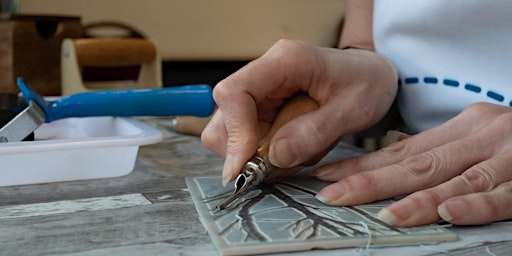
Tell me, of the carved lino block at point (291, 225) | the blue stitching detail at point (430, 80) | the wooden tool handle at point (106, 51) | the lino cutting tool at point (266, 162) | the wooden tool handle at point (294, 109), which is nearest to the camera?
the carved lino block at point (291, 225)

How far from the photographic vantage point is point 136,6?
1.89 meters

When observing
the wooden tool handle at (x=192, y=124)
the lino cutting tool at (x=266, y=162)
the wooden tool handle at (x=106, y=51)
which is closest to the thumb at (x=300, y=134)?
the lino cutting tool at (x=266, y=162)

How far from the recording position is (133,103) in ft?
2.06

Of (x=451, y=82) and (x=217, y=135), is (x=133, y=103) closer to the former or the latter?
(x=217, y=135)

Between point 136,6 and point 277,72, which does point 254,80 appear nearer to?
point 277,72

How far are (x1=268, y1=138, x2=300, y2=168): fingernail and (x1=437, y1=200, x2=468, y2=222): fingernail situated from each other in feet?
0.44

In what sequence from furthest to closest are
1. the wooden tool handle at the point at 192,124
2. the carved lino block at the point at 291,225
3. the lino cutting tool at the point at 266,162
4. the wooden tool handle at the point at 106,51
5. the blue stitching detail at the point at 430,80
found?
1. the wooden tool handle at the point at 106,51
2. the wooden tool handle at the point at 192,124
3. the blue stitching detail at the point at 430,80
4. the lino cutting tool at the point at 266,162
5. the carved lino block at the point at 291,225

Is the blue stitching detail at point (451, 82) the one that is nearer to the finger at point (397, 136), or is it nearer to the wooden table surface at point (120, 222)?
the finger at point (397, 136)

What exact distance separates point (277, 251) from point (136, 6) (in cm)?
166

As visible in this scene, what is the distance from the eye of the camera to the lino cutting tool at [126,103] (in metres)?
0.61

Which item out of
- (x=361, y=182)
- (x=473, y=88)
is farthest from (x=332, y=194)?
→ (x=473, y=88)

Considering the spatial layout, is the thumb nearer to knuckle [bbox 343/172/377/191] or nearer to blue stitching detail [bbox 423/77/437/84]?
knuckle [bbox 343/172/377/191]

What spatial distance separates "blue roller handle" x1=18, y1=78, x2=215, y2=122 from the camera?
61 cm

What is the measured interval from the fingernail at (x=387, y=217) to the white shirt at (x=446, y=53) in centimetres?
28
